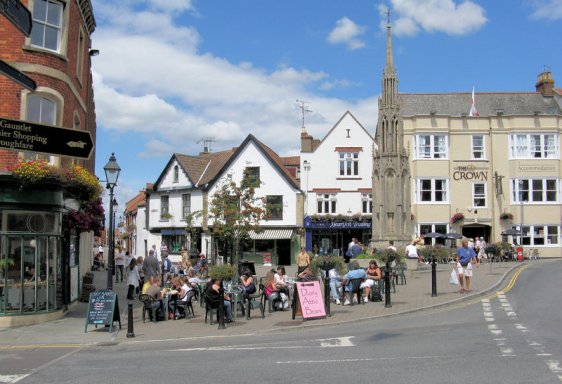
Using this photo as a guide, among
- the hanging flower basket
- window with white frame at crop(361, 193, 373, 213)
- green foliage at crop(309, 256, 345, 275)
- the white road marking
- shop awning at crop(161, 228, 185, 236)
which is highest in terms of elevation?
window with white frame at crop(361, 193, 373, 213)

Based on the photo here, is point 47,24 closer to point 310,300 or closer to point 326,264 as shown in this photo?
point 326,264

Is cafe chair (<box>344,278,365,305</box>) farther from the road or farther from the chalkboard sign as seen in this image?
the chalkboard sign

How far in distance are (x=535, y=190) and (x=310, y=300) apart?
33.7m

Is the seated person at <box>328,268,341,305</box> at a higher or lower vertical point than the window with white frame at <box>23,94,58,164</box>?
lower

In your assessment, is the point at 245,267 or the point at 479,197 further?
the point at 479,197

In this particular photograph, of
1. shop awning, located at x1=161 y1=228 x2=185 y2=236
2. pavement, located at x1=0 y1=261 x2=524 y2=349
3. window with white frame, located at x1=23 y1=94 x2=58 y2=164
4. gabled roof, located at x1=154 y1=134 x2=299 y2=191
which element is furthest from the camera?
shop awning, located at x1=161 y1=228 x2=185 y2=236

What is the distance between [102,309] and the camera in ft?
46.8

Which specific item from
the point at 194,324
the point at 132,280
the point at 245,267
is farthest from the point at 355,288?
the point at 132,280

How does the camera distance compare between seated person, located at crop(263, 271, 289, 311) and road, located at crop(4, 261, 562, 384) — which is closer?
road, located at crop(4, 261, 562, 384)

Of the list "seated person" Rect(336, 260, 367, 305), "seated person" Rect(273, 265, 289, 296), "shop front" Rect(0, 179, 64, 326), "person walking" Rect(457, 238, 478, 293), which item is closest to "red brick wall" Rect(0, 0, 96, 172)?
"shop front" Rect(0, 179, 64, 326)

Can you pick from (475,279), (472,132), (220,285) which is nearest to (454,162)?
(472,132)

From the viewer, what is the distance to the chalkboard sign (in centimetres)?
1413

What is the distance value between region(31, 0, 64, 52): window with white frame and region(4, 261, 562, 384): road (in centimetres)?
862

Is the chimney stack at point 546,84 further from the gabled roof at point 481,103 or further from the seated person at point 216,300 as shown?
the seated person at point 216,300
